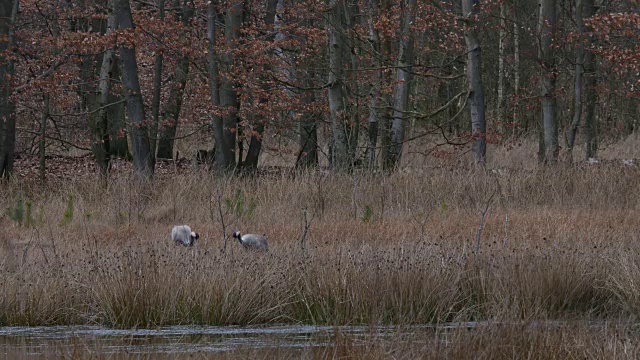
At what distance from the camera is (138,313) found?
842 centimetres

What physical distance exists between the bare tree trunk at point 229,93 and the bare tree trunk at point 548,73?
5302mm

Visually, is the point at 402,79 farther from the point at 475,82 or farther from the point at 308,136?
the point at 308,136

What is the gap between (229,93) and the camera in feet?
60.8

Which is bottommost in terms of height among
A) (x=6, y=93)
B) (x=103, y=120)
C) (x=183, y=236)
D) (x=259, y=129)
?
(x=183, y=236)

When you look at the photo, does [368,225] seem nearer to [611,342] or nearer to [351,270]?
[351,270]

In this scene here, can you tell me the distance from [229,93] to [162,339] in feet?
36.3

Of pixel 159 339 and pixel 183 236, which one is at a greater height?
pixel 183 236

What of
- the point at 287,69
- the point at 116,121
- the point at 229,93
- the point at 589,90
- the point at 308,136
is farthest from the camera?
the point at 116,121

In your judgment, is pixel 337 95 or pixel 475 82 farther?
pixel 337 95

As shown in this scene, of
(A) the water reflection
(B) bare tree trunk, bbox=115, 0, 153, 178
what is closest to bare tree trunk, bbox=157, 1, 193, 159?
(B) bare tree trunk, bbox=115, 0, 153, 178

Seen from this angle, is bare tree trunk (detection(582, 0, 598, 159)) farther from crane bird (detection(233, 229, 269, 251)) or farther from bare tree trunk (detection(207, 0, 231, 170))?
crane bird (detection(233, 229, 269, 251))

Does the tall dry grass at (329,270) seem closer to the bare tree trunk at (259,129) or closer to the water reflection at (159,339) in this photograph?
the water reflection at (159,339)

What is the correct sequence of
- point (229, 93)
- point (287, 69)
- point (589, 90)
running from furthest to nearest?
point (589, 90)
point (287, 69)
point (229, 93)

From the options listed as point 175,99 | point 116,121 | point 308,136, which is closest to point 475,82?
point 308,136
